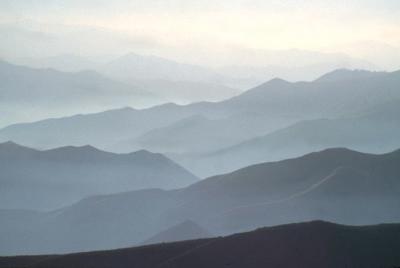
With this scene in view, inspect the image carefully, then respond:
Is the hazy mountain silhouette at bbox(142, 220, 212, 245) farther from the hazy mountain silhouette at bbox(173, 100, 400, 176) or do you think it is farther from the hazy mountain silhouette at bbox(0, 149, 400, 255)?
the hazy mountain silhouette at bbox(173, 100, 400, 176)

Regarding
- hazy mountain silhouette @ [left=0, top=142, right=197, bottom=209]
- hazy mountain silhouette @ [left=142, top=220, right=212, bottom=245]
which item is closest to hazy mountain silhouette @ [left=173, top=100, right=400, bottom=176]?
hazy mountain silhouette @ [left=0, top=142, right=197, bottom=209]

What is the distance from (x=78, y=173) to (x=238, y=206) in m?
52.9

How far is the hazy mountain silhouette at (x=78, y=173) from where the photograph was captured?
13350 cm

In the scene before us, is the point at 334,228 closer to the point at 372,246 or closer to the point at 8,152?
the point at 372,246

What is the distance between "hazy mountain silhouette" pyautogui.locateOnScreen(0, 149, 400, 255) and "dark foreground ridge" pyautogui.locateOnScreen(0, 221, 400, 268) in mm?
37167

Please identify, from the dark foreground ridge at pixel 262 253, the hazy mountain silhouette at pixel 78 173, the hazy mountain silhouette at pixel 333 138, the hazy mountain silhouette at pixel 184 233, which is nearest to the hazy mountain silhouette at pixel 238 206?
the hazy mountain silhouette at pixel 184 233

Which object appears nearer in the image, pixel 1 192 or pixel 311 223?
pixel 311 223

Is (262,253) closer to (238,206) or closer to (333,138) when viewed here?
(238,206)

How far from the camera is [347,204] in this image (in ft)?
281

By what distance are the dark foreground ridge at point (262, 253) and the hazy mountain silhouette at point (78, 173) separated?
3380 inches

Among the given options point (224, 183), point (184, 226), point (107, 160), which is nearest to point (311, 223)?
point (184, 226)

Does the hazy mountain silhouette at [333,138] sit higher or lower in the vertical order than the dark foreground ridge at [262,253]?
higher

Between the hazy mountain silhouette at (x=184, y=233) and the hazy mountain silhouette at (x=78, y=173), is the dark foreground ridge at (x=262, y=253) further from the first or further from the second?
the hazy mountain silhouette at (x=78, y=173)

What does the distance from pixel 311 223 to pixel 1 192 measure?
98.4m
